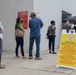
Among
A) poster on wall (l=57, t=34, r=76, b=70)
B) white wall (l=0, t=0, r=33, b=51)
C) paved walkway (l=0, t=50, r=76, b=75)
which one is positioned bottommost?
paved walkway (l=0, t=50, r=76, b=75)

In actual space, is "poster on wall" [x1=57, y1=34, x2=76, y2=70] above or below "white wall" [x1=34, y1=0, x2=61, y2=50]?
below

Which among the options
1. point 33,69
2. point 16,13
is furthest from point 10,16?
point 33,69

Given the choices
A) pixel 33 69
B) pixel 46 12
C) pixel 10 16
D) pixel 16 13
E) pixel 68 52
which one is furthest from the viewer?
pixel 46 12

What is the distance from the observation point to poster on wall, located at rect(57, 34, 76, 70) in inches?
314

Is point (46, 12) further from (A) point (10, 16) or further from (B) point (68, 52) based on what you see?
(B) point (68, 52)

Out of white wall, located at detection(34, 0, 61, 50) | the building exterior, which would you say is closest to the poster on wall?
the building exterior

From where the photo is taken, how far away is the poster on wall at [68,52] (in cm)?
796

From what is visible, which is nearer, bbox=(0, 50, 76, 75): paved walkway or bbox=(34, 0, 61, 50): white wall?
bbox=(0, 50, 76, 75): paved walkway

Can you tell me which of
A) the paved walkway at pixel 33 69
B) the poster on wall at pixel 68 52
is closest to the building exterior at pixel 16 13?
the paved walkway at pixel 33 69

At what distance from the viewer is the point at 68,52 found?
808 cm

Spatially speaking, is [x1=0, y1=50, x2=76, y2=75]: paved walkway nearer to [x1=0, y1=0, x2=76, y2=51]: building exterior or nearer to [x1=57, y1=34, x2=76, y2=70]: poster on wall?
[x1=57, y1=34, x2=76, y2=70]: poster on wall

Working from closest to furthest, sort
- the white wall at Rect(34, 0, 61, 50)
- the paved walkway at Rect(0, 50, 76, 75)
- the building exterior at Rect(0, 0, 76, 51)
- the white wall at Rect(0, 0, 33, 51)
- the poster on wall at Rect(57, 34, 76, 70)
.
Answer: the paved walkway at Rect(0, 50, 76, 75) → the poster on wall at Rect(57, 34, 76, 70) → the building exterior at Rect(0, 0, 76, 51) → the white wall at Rect(0, 0, 33, 51) → the white wall at Rect(34, 0, 61, 50)

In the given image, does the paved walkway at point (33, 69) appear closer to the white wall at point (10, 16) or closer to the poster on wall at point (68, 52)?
the poster on wall at point (68, 52)

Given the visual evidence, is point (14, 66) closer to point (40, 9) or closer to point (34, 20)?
point (34, 20)
